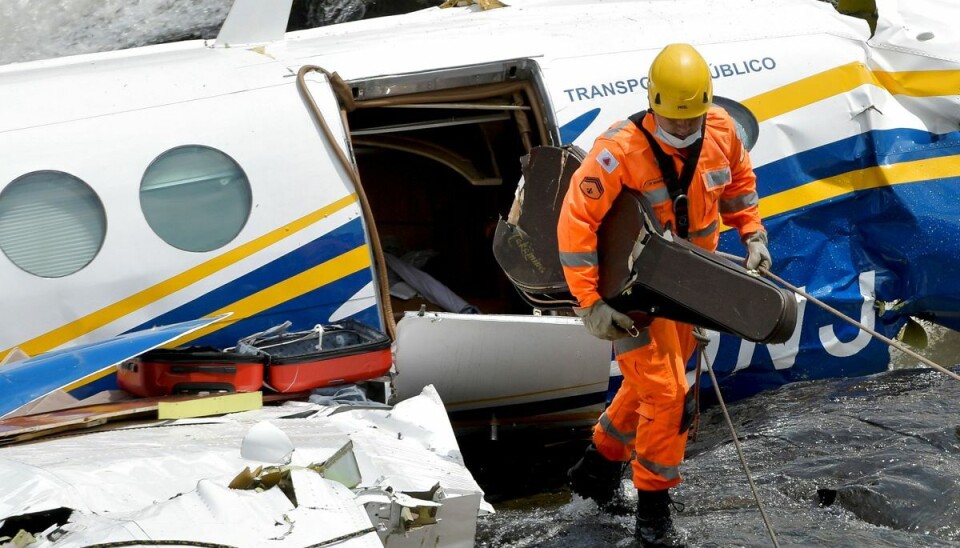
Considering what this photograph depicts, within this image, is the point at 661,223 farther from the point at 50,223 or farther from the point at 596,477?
the point at 50,223

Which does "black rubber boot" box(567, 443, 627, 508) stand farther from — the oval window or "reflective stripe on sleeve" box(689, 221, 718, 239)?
the oval window

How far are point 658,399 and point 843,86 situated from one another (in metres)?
2.50

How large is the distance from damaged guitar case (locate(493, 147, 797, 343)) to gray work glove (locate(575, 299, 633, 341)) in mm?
83

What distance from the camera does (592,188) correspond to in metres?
4.76

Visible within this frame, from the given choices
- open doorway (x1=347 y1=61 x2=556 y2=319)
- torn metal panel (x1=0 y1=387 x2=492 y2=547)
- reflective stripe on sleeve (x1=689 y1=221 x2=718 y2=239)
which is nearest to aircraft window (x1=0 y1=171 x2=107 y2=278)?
torn metal panel (x1=0 y1=387 x2=492 y2=547)

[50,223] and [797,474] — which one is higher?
[50,223]

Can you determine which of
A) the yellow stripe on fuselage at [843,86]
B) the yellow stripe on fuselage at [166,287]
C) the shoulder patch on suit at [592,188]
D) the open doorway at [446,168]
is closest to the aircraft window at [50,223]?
the yellow stripe on fuselage at [166,287]

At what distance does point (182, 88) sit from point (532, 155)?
5.37 feet

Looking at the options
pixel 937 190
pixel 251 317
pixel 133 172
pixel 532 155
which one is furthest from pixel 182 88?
pixel 937 190

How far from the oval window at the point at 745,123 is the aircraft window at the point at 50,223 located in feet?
10.3

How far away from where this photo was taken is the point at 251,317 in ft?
17.7

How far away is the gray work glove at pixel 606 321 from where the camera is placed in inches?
186

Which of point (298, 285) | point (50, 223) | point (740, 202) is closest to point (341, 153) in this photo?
point (298, 285)

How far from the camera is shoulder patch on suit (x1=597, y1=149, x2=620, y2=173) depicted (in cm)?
472
